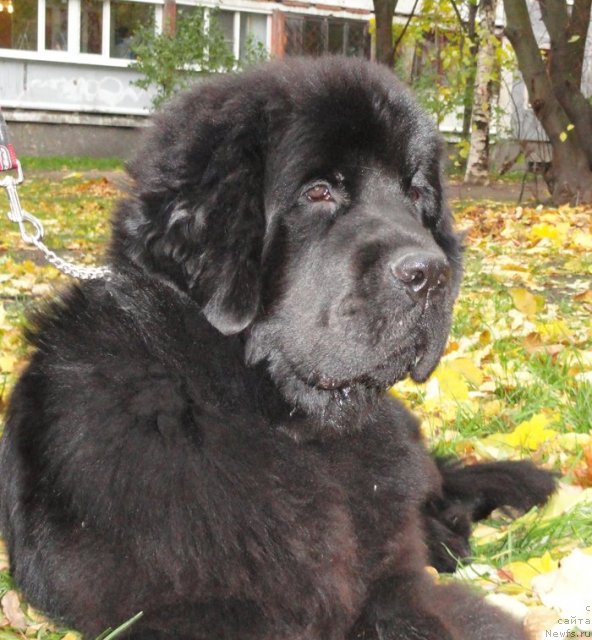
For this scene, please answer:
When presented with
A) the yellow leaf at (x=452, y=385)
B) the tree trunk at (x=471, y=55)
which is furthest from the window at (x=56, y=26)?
the yellow leaf at (x=452, y=385)

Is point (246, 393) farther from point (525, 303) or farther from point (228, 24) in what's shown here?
point (228, 24)

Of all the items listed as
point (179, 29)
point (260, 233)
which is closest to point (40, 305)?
point (260, 233)

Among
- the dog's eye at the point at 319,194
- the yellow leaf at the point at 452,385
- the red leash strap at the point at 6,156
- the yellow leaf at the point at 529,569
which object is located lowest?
the yellow leaf at the point at 529,569

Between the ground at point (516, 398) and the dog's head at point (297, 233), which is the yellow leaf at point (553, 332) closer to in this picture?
the ground at point (516, 398)

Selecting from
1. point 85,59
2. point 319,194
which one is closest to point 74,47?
point 85,59

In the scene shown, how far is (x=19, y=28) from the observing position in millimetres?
24438

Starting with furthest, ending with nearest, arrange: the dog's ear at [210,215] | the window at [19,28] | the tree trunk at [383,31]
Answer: the window at [19,28] → the tree trunk at [383,31] → the dog's ear at [210,215]

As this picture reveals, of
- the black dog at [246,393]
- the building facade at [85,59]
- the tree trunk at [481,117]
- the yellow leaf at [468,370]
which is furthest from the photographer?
the building facade at [85,59]

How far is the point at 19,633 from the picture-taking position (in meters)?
2.42

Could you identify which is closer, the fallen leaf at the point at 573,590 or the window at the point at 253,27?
the fallen leaf at the point at 573,590

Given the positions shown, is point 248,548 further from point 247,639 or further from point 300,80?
point 300,80

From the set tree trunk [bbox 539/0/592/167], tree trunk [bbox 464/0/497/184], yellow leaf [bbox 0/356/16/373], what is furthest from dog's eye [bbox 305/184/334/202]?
tree trunk [bbox 464/0/497/184]

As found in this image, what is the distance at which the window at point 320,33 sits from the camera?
26781 millimetres

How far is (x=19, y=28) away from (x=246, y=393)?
24.6 metres
